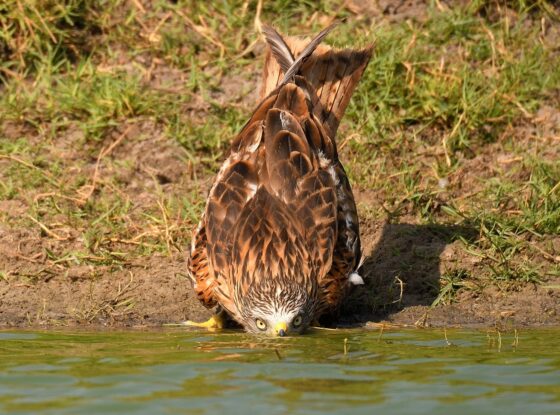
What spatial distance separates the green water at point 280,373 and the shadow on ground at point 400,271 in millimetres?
648

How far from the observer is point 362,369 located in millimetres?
7051

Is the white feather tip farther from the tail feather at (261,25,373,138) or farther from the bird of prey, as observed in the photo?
the tail feather at (261,25,373,138)

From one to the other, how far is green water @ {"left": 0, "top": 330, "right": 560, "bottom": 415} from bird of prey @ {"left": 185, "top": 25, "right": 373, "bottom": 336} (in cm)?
24

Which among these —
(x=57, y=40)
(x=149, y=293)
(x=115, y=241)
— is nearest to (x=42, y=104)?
(x=57, y=40)

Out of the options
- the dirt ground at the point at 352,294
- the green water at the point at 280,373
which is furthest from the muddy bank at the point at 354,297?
the green water at the point at 280,373

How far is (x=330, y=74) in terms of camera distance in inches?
364

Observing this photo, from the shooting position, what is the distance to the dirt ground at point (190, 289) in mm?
8766

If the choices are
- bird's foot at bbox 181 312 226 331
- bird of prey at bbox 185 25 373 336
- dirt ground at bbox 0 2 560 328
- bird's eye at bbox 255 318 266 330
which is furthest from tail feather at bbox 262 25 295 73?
bird's eye at bbox 255 318 266 330

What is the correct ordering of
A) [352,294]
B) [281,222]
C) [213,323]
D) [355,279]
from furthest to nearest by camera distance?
[352,294]
[213,323]
[355,279]
[281,222]

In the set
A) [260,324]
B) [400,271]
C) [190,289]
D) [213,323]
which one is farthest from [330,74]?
[260,324]

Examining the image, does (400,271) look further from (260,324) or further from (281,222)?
(260,324)

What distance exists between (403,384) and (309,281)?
1.53m

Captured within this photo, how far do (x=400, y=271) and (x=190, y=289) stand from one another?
1481 mm

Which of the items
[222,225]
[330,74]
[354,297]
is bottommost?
[354,297]
